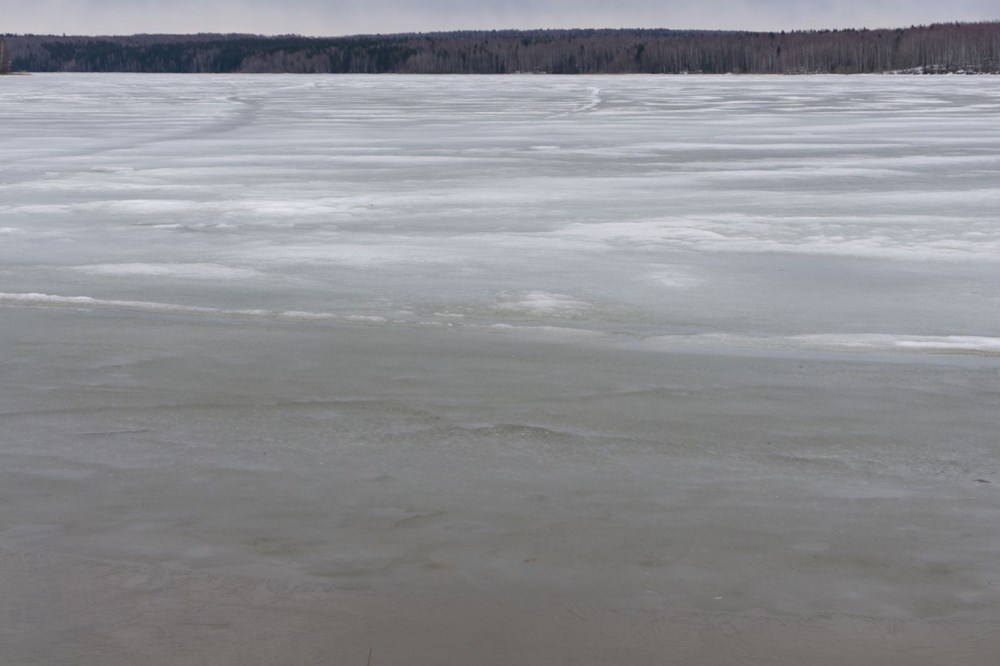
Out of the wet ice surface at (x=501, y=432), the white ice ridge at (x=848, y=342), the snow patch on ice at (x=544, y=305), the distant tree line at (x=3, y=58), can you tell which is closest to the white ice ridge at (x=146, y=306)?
the wet ice surface at (x=501, y=432)

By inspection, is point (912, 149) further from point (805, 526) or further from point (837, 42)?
point (837, 42)

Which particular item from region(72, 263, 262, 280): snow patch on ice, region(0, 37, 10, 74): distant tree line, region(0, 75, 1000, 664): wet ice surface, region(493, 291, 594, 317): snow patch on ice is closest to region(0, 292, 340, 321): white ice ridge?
region(0, 75, 1000, 664): wet ice surface

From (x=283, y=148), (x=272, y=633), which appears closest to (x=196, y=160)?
(x=283, y=148)

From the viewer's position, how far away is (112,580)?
3299 mm

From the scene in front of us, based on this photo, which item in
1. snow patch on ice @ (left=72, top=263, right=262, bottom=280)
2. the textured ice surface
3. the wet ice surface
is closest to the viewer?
the wet ice surface

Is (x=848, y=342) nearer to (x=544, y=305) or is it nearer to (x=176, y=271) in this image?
(x=544, y=305)

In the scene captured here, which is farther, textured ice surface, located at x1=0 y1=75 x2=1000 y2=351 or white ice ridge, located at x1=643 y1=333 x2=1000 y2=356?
textured ice surface, located at x1=0 y1=75 x2=1000 y2=351

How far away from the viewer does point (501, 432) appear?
15.4 feet

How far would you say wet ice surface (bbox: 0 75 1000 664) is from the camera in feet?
10.2

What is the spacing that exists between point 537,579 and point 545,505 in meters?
0.57

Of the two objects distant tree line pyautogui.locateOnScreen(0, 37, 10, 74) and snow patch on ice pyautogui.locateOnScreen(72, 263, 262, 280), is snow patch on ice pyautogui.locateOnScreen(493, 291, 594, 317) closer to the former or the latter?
snow patch on ice pyautogui.locateOnScreen(72, 263, 262, 280)

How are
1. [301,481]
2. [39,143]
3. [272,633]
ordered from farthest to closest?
[39,143]
[301,481]
[272,633]

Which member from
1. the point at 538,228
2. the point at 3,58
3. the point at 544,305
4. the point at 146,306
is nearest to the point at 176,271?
the point at 146,306

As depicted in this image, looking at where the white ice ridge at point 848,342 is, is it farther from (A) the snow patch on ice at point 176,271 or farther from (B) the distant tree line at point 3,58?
(B) the distant tree line at point 3,58
